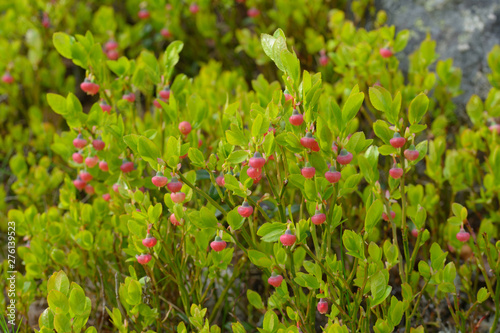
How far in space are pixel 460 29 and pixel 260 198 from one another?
1533 millimetres

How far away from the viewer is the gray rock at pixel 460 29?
8.01 ft

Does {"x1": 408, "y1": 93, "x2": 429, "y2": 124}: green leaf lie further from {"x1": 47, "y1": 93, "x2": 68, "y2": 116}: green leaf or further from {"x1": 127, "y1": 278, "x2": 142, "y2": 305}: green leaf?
{"x1": 47, "y1": 93, "x2": 68, "y2": 116}: green leaf

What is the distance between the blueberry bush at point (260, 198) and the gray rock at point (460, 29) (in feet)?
0.54

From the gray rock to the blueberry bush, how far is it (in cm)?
16

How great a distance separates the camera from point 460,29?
2.57 m

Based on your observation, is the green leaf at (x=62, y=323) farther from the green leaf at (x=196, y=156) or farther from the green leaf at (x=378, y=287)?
the green leaf at (x=378, y=287)

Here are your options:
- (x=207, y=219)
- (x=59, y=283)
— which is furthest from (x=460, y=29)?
(x=59, y=283)

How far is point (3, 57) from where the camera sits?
2.60 m

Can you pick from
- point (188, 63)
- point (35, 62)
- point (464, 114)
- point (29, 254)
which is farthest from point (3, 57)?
point (464, 114)

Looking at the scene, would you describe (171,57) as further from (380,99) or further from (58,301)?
(58,301)

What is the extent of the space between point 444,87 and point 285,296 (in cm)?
139

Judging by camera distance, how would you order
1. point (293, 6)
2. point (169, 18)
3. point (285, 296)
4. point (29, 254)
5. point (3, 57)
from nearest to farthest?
point (285, 296)
point (29, 254)
point (3, 57)
point (293, 6)
point (169, 18)

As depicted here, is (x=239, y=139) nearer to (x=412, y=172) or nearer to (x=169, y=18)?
(x=412, y=172)

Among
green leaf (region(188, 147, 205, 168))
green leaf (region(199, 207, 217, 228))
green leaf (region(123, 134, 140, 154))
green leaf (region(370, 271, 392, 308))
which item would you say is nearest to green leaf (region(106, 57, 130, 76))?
green leaf (region(123, 134, 140, 154))
